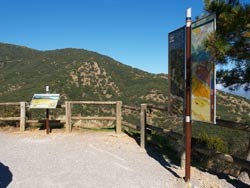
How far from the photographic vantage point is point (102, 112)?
2569 centimetres

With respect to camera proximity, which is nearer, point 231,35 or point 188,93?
point 231,35

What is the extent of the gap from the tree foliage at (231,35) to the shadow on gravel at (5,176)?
4.14 metres

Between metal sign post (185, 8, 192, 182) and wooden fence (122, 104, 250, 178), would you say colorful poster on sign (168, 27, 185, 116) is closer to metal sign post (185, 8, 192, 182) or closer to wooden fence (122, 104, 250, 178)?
metal sign post (185, 8, 192, 182)

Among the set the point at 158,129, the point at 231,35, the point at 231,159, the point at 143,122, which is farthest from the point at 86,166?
the point at 231,35

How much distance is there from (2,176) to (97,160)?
2221mm

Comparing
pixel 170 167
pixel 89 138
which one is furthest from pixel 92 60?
pixel 170 167

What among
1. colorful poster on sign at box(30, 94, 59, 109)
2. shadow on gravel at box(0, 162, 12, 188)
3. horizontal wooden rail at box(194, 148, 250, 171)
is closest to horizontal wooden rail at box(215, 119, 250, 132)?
horizontal wooden rail at box(194, 148, 250, 171)

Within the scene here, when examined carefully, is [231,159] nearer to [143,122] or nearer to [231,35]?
[231,35]

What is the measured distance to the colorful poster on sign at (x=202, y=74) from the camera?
18.7 feet

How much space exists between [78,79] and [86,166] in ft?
126

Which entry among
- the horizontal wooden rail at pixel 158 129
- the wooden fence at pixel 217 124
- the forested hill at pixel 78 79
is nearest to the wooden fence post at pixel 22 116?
the wooden fence at pixel 217 124

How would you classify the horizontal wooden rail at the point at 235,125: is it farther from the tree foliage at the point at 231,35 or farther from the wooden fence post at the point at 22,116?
the wooden fence post at the point at 22,116

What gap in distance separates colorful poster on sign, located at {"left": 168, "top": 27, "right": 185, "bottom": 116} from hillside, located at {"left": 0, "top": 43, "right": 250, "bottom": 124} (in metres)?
21.9

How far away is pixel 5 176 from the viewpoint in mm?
6617
